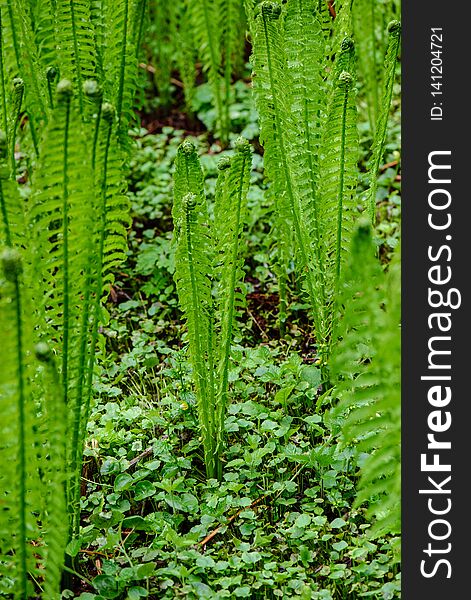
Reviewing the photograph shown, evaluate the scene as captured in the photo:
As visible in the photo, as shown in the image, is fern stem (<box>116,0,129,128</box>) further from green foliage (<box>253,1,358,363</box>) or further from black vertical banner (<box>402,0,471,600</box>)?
black vertical banner (<box>402,0,471,600</box>)

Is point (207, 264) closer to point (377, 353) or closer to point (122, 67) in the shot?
point (377, 353)

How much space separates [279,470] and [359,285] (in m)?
0.72

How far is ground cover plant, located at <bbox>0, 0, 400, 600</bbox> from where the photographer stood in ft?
4.56

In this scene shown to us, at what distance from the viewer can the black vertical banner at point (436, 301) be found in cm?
148

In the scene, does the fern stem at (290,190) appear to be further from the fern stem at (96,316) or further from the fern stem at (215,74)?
the fern stem at (215,74)

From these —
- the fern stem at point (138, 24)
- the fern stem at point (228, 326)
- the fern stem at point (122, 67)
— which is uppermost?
the fern stem at point (138, 24)

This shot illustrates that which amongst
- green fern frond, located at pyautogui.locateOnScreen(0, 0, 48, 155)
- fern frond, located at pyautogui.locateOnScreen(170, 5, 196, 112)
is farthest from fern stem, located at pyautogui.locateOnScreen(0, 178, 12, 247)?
fern frond, located at pyautogui.locateOnScreen(170, 5, 196, 112)

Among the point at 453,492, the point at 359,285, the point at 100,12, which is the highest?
the point at 100,12

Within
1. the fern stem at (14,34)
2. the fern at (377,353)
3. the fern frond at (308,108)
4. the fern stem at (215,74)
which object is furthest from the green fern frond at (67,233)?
the fern stem at (215,74)

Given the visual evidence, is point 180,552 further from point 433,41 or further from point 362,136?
point 362,136

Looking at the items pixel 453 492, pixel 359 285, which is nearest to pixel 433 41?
pixel 359 285

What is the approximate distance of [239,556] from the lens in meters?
1.72

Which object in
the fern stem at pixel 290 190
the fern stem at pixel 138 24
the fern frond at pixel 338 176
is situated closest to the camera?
the fern frond at pixel 338 176

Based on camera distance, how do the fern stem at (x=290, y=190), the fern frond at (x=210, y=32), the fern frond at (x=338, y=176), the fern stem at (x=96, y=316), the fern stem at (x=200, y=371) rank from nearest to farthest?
1. the fern stem at (x=96, y=316)
2. the fern stem at (x=200, y=371)
3. the fern frond at (x=338, y=176)
4. the fern stem at (x=290, y=190)
5. the fern frond at (x=210, y=32)
